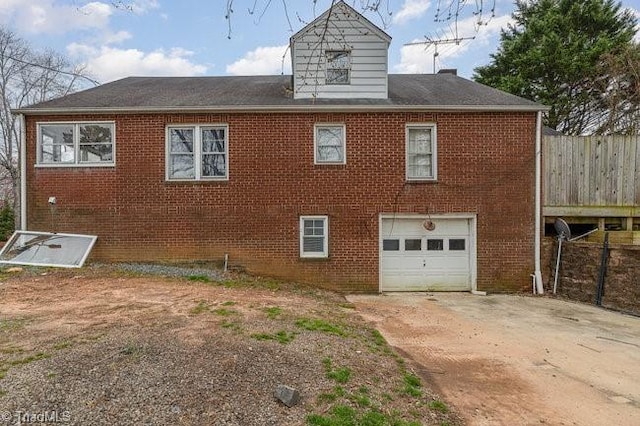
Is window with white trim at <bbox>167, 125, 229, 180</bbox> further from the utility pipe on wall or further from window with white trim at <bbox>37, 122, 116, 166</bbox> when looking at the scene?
the utility pipe on wall

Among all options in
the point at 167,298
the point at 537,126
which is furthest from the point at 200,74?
the point at 537,126

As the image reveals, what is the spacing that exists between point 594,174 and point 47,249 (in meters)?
14.5

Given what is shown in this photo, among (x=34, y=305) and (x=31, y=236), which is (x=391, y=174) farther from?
(x=31, y=236)

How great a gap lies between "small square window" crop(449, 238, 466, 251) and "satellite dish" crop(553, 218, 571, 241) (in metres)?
2.48

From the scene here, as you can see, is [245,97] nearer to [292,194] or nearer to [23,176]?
[292,194]

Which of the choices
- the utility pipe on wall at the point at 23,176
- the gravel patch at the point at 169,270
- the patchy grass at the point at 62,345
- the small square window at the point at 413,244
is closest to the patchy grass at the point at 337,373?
the patchy grass at the point at 62,345

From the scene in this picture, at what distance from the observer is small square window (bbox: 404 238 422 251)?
10145 millimetres

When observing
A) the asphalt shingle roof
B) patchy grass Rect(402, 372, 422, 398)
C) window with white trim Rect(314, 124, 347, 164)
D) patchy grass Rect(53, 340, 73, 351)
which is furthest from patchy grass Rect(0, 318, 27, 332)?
window with white trim Rect(314, 124, 347, 164)

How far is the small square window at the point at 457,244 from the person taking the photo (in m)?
10.1

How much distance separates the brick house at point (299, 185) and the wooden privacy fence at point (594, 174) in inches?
33.6

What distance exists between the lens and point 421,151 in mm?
10172

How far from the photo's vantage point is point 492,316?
758 cm

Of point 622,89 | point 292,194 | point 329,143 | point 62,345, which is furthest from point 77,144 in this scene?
point 622,89

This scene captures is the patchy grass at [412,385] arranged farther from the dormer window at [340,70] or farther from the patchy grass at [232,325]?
the dormer window at [340,70]
